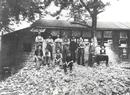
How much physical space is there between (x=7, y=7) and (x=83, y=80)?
18144mm

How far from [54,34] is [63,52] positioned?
10838mm

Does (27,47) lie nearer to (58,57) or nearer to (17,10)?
(17,10)

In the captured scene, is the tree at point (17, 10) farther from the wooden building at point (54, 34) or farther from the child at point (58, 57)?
the child at point (58, 57)

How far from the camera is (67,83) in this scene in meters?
13.8

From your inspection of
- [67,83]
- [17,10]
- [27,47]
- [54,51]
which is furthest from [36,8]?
[67,83]

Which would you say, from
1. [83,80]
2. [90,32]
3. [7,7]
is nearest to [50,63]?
[83,80]

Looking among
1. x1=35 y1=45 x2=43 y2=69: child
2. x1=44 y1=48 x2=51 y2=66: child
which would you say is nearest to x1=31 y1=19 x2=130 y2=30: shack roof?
x1=35 y1=45 x2=43 y2=69: child

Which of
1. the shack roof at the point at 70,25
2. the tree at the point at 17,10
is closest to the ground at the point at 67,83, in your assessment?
the shack roof at the point at 70,25

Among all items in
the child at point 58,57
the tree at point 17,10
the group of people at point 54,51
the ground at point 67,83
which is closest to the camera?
the ground at point 67,83

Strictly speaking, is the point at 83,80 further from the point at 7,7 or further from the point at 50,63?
the point at 7,7

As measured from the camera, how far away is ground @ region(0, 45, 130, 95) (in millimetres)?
12781

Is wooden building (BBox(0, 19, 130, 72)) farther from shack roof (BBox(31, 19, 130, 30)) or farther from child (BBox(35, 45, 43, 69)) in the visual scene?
child (BBox(35, 45, 43, 69))

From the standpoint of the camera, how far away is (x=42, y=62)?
1767 cm

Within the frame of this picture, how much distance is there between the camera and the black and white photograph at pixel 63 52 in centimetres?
1372
